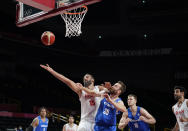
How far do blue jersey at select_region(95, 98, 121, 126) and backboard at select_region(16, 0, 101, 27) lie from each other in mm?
2037

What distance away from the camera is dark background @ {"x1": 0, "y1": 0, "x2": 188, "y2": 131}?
16.6 meters

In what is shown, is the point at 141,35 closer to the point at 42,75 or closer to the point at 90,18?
the point at 90,18

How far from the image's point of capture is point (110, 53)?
64.7 ft

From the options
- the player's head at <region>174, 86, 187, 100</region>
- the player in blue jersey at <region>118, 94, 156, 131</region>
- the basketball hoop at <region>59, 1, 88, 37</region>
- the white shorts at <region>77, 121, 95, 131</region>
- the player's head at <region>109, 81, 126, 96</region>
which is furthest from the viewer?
the basketball hoop at <region>59, 1, 88, 37</region>

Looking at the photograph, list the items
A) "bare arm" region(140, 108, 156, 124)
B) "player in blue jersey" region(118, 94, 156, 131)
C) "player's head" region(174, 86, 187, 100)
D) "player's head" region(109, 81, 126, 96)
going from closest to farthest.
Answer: "player's head" region(109, 81, 126, 96) → "bare arm" region(140, 108, 156, 124) → "player in blue jersey" region(118, 94, 156, 131) → "player's head" region(174, 86, 187, 100)

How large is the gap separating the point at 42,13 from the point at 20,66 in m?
12.1

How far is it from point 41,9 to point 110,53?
1426 centimetres

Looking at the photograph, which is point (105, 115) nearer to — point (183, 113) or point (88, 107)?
point (88, 107)

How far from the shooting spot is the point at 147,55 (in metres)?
18.7

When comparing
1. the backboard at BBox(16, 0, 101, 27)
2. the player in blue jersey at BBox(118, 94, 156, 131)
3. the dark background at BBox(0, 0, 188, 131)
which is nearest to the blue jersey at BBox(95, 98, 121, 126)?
the player in blue jersey at BBox(118, 94, 156, 131)

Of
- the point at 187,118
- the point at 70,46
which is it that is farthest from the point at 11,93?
the point at 187,118

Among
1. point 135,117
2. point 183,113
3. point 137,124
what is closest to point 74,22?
point 135,117

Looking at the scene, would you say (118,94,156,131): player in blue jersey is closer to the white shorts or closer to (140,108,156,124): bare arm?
(140,108,156,124): bare arm

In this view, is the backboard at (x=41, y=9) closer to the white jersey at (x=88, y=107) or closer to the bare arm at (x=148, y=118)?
the white jersey at (x=88, y=107)
